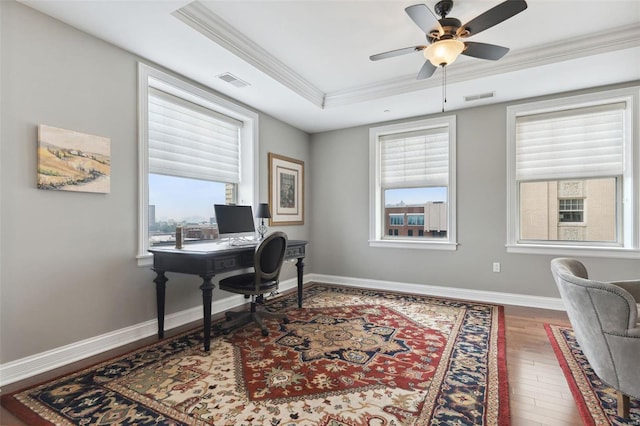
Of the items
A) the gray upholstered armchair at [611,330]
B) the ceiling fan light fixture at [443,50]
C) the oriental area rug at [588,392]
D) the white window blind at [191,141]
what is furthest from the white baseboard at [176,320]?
the ceiling fan light fixture at [443,50]

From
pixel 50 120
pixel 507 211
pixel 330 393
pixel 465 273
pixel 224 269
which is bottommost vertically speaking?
pixel 330 393

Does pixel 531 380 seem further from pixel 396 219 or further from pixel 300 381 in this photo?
pixel 396 219

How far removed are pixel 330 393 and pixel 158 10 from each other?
288 cm

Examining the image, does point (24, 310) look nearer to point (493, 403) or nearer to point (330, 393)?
point (330, 393)

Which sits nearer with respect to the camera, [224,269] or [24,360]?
[24,360]

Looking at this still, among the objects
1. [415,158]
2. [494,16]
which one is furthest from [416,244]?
[494,16]

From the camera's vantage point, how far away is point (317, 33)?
283 centimetres

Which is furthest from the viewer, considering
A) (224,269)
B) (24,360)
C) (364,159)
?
(364,159)

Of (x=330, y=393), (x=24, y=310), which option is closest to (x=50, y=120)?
(x=24, y=310)

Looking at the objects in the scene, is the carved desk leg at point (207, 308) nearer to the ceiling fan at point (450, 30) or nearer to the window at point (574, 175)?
the ceiling fan at point (450, 30)

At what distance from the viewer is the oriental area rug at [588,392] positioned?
1.69 m

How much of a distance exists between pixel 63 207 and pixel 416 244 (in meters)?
4.03

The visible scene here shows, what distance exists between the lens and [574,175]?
3.71 m

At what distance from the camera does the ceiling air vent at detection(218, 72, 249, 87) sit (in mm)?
3268
